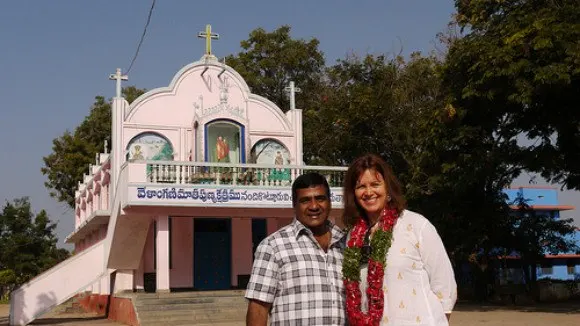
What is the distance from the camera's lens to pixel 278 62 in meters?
30.2

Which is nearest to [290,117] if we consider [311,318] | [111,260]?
[111,260]

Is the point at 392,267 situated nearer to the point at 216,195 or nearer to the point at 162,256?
the point at 216,195

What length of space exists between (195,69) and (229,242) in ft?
16.3

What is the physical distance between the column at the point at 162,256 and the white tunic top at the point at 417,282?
14.2 metres

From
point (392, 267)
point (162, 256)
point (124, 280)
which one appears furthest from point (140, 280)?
point (392, 267)

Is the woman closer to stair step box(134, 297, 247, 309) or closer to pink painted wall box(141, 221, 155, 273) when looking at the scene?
stair step box(134, 297, 247, 309)

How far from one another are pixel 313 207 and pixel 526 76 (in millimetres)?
12030

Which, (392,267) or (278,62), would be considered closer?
(392,267)

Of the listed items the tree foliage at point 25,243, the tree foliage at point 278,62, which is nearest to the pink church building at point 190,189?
the tree foliage at point 278,62

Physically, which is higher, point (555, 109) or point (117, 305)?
point (555, 109)

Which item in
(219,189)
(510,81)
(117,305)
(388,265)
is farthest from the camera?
(117,305)

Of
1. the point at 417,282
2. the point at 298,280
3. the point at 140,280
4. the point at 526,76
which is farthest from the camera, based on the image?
the point at 140,280

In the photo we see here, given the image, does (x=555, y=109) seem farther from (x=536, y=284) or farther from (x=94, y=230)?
(x=94, y=230)

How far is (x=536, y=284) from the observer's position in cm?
2161
